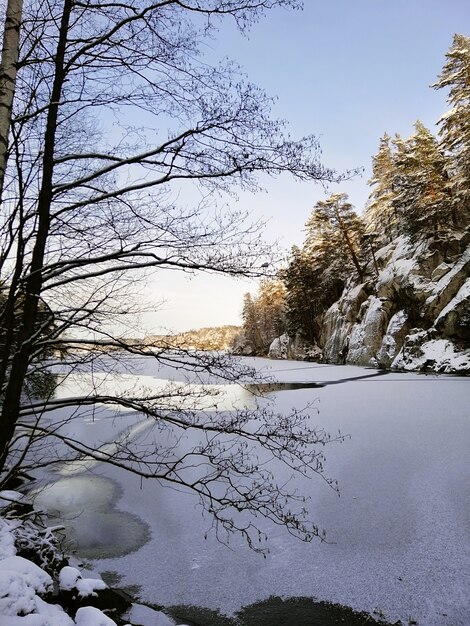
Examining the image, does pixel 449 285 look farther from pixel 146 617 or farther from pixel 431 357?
pixel 146 617

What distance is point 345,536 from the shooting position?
5.21 metres

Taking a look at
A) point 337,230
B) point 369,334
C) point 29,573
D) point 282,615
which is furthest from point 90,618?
point 337,230

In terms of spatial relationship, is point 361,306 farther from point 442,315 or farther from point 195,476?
point 195,476

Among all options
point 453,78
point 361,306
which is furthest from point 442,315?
point 453,78

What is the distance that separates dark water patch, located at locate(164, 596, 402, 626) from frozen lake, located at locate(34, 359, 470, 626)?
11 centimetres

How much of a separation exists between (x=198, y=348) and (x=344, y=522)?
160 inches

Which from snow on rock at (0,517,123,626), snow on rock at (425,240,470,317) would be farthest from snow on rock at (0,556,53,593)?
snow on rock at (425,240,470,317)

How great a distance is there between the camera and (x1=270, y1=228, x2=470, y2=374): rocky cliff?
17.5m

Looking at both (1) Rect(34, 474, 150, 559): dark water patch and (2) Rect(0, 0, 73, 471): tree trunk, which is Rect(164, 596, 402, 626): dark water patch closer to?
(1) Rect(34, 474, 150, 559): dark water patch

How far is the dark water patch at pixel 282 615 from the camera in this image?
394cm

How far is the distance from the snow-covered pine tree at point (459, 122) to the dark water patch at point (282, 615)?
20.8 m

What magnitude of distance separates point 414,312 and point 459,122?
11.4 metres

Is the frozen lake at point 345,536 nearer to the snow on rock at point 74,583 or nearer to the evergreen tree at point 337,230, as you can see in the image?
the snow on rock at point 74,583

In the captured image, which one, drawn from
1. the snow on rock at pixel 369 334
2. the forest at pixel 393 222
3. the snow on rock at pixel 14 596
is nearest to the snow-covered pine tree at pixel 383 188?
the forest at pixel 393 222
